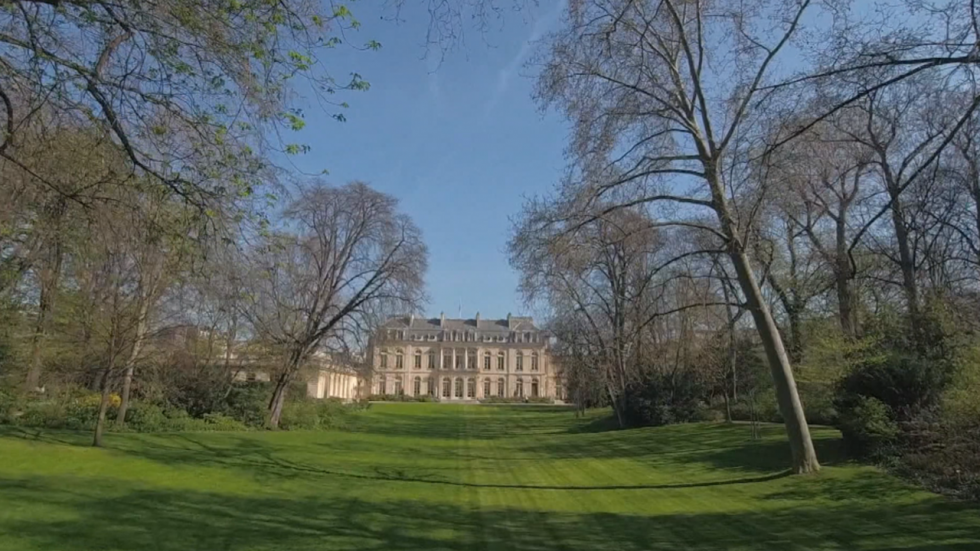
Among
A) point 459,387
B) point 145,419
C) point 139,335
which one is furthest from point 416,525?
point 459,387

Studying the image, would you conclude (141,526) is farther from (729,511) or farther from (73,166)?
(729,511)

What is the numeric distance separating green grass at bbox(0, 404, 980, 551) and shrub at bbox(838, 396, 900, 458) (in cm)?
69

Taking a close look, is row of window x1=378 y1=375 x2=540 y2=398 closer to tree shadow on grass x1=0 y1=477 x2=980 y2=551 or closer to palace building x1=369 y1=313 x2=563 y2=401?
palace building x1=369 y1=313 x2=563 y2=401

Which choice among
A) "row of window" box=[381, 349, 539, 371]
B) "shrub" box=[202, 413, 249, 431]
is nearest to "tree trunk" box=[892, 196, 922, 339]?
"shrub" box=[202, 413, 249, 431]

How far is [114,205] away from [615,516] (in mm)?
7881

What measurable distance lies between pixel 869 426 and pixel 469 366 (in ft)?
301

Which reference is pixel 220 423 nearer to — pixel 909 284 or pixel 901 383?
pixel 901 383

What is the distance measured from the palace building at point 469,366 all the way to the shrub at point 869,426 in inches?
3386

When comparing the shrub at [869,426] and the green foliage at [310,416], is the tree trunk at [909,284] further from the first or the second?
the green foliage at [310,416]

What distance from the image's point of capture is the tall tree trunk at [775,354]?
1406 cm

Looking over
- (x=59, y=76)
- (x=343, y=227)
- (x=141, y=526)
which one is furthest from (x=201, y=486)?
(x=343, y=227)

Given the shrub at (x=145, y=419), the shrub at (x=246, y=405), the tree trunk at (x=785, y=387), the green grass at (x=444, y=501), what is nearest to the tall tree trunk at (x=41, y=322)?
the green grass at (x=444, y=501)

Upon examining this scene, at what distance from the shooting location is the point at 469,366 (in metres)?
105

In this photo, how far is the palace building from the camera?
10250 centimetres
